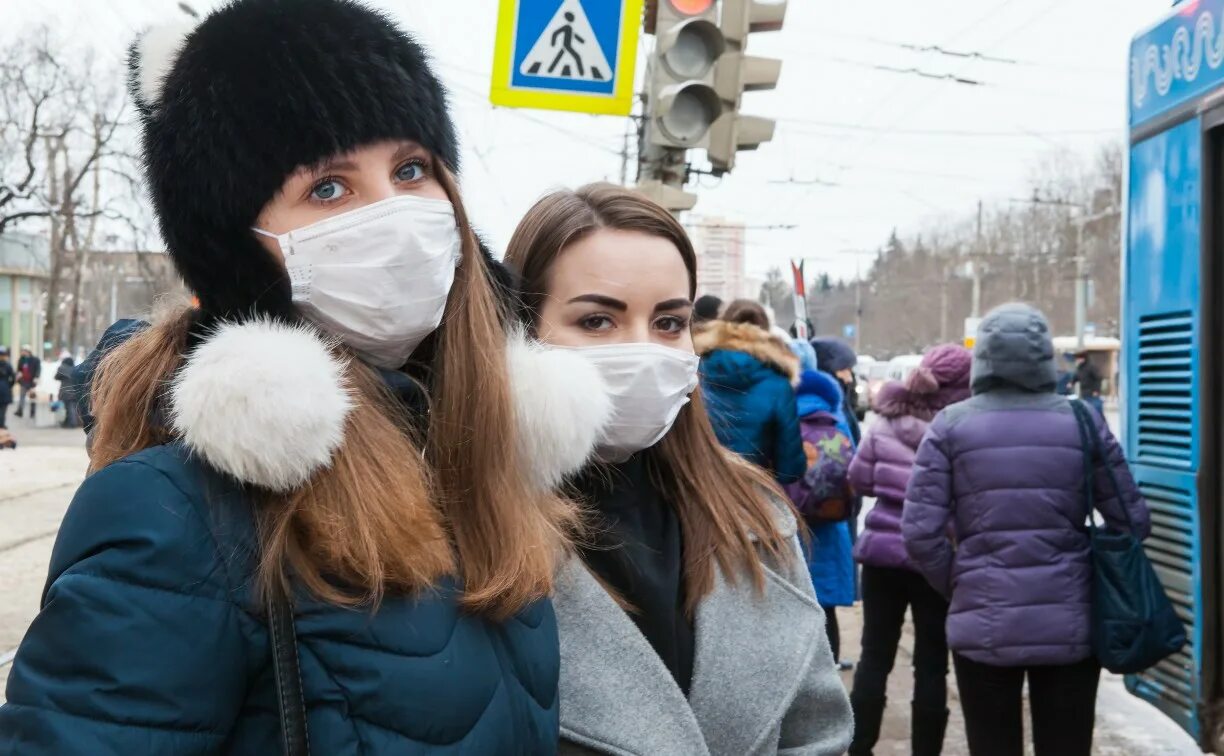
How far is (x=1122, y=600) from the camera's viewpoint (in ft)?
12.2

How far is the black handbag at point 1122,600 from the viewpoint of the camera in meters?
3.68

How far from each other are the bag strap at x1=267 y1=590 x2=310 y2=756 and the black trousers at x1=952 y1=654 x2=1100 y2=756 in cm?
317

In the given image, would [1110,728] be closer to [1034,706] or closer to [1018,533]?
[1034,706]

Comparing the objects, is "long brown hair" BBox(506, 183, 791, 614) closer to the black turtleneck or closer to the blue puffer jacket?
the black turtleneck

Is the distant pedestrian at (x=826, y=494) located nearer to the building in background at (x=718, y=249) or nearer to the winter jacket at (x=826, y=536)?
the winter jacket at (x=826, y=536)

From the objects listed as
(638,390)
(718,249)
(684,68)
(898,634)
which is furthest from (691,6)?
(718,249)

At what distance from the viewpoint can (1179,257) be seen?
4.09 metres

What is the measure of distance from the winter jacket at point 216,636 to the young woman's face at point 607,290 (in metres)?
0.70

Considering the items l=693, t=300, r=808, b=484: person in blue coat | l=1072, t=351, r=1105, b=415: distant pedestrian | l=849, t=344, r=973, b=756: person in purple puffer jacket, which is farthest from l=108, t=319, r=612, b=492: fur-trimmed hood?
l=1072, t=351, r=1105, b=415: distant pedestrian

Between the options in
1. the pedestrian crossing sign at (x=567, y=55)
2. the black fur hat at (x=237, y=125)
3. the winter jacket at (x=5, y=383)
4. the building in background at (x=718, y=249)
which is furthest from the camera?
the building in background at (x=718, y=249)

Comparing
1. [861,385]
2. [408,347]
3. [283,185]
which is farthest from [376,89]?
[861,385]

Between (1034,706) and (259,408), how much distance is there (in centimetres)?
336

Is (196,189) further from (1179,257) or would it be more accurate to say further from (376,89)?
(1179,257)

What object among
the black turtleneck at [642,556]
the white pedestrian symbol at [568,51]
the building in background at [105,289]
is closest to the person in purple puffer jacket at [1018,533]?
the black turtleneck at [642,556]
